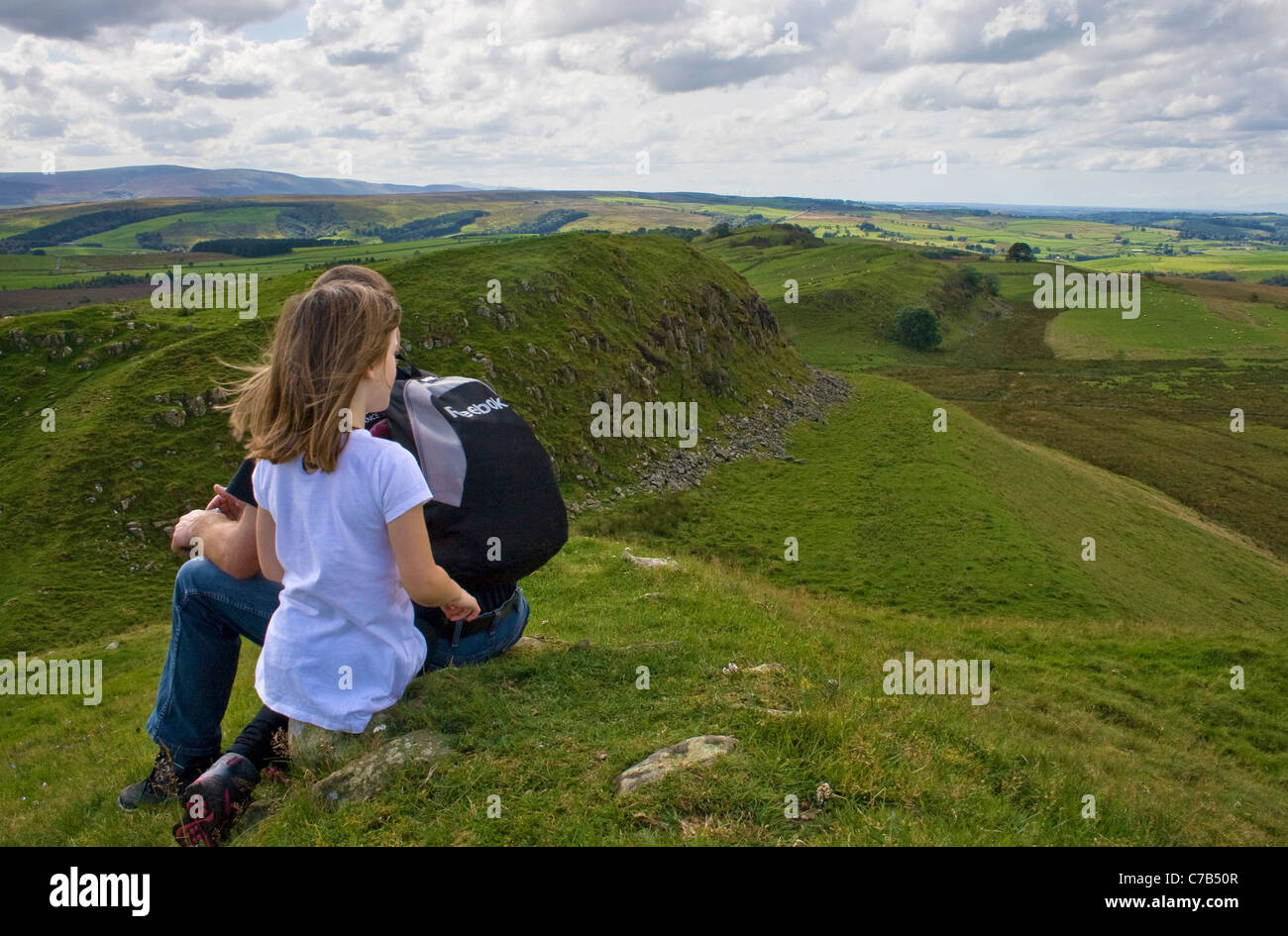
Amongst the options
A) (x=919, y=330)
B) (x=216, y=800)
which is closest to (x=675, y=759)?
→ (x=216, y=800)

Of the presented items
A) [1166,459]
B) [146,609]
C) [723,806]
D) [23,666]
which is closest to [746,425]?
[1166,459]

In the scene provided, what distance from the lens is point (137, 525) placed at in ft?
89.0

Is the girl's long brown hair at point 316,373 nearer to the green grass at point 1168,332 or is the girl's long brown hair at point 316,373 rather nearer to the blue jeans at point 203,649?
the blue jeans at point 203,649

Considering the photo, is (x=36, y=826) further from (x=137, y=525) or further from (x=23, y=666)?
(x=137, y=525)

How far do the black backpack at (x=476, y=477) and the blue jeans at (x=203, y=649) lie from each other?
1.54 metres

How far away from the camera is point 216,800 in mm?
5359

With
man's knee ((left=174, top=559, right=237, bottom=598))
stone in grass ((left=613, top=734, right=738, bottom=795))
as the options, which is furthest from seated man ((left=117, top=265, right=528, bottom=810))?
stone in grass ((left=613, top=734, right=738, bottom=795))

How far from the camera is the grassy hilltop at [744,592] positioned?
5879 millimetres

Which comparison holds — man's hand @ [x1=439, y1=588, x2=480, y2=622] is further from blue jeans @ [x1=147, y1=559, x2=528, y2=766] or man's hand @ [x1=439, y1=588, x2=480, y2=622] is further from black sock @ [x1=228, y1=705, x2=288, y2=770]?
black sock @ [x1=228, y1=705, x2=288, y2=770]

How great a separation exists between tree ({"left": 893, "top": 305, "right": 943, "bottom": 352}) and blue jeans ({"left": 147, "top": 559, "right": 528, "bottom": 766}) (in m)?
111

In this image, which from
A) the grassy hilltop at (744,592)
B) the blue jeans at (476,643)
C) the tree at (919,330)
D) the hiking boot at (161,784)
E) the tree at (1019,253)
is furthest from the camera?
the tree at (1019,253)

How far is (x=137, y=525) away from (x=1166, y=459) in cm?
6811

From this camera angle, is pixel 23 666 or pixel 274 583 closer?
pixel 274 583

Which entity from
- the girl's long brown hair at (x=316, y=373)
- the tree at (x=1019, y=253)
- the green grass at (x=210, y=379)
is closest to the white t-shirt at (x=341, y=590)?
the girl's long brown hair at (x=316, y=373)
